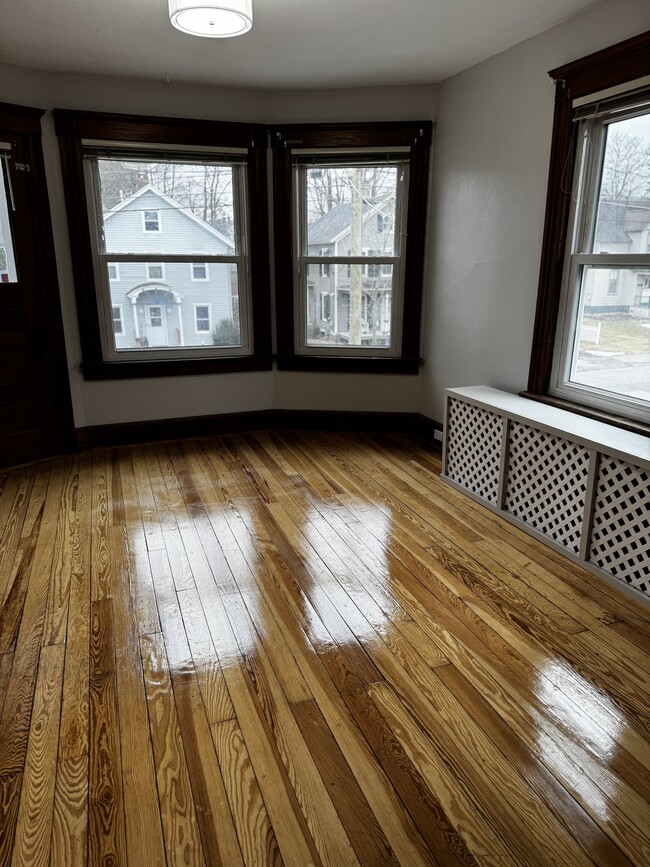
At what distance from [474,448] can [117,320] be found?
2.84 metres

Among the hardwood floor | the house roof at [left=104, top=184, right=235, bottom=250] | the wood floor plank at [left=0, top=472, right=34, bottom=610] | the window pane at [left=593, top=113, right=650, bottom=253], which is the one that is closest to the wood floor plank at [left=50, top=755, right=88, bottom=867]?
the hardwood floor

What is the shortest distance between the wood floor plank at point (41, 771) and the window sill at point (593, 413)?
2.73 m

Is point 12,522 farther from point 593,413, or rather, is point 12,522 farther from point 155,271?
point 593,413

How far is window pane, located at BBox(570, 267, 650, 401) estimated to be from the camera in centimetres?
300

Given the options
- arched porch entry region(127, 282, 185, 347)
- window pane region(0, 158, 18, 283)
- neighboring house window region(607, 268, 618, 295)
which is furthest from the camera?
arched porch entry region(127, 282, 185, 347)

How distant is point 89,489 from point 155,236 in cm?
198

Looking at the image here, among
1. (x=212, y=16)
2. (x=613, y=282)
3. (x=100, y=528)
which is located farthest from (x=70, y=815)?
(x=613, y=282)

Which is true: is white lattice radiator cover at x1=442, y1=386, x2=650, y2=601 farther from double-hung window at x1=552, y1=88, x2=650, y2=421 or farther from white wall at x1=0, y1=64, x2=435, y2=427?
white wall at x1=0, y1=64, x2=435, y2=427

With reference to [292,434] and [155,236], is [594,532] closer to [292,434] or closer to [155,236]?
[292,434]

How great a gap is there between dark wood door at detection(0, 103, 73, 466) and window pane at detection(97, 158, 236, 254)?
468mm

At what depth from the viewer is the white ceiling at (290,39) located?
301cm

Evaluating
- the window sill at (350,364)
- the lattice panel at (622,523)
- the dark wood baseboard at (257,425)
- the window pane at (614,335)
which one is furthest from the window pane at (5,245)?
the lattice panel at (622,523)

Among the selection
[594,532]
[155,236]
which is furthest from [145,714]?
[155,236]

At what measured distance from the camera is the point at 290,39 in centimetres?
345
